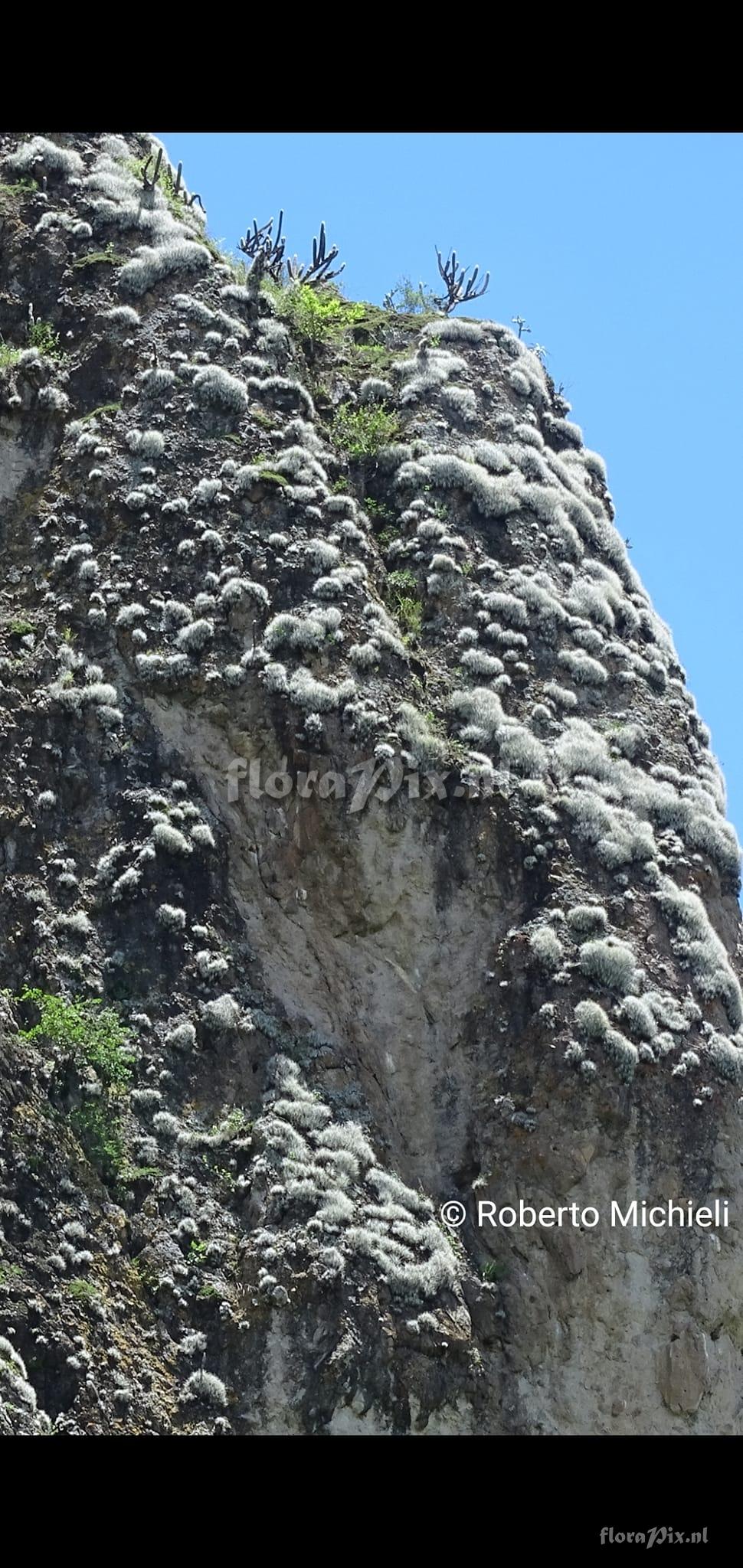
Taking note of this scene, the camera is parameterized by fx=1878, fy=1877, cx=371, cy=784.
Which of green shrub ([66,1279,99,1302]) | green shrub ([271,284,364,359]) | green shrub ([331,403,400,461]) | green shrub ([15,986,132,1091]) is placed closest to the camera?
Answer: green shrub ([66,1279,99,1302])

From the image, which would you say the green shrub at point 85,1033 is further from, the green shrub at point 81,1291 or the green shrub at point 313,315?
the green shrub at point 313,315

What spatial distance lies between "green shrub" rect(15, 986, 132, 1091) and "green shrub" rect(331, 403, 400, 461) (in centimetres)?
886

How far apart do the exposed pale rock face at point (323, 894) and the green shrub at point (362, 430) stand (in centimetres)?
5

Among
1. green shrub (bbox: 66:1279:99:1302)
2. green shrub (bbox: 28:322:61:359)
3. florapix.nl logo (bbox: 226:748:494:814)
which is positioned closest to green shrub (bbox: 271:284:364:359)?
green shrub (bbox: 28:322:61:359)

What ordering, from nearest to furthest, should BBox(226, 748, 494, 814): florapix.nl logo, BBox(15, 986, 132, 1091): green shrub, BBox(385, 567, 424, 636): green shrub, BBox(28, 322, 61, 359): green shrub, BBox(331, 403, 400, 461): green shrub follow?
BBox(15, 986, 132, 1091): green shrub < BBox(226, 748, 494, 814): florapix.nl logo < BBox(385, 567, 424, 636): green shrub < BBox(28, 322, 61, 359): green shrub < BBox(331, 403, 400, 461): green shrub

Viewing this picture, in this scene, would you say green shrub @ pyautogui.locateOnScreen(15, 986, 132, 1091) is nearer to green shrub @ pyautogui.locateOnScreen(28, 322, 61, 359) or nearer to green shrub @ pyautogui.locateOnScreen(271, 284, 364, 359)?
green shrub @ pyautogui.locateOnScreen(28, 322, 61, 359)

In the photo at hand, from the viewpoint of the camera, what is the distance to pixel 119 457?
75.7ft

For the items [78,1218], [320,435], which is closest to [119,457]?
[320,435]

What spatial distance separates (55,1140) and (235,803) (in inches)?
188

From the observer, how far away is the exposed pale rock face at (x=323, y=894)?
18.0 metres

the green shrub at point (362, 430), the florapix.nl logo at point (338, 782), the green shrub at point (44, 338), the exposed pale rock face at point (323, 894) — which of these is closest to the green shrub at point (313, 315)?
the exposed pale rock face at point (323, 894)

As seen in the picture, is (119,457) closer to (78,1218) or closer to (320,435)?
(320,435)

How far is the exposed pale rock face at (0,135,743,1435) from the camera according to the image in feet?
59.2

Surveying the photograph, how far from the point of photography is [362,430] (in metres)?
24.8
